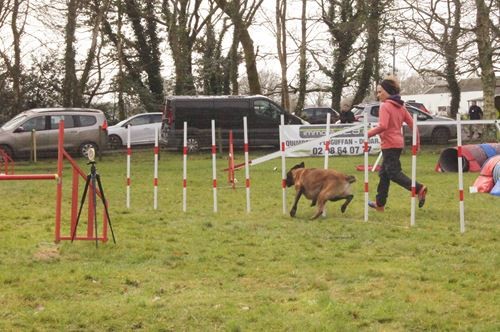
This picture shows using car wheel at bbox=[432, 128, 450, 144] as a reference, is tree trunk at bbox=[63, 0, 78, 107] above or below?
above

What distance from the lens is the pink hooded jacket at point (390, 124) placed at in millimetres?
9727

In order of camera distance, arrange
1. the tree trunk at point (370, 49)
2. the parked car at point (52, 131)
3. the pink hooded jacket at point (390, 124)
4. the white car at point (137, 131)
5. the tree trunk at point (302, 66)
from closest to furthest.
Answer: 1. the pink hooded jacket at point (390, 124)
2. the parked car at point (52, 131)
3. the white car at point (137, 131)
4. the tree trunk at point (370, 49)
5. the tree trunk at point (302, 66)

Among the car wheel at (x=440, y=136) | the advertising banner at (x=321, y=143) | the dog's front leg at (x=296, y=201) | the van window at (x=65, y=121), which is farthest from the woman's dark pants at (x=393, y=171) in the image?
the car wheel at (x=440, y=136)

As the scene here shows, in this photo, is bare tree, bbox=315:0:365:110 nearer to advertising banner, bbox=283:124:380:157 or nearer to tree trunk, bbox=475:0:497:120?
tree trunk, bbox=475:0:497:120

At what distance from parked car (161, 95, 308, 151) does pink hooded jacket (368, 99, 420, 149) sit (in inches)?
599

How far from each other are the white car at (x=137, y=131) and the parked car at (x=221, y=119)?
1.83m

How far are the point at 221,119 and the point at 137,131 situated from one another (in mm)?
3771

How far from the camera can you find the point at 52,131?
78.0 feet

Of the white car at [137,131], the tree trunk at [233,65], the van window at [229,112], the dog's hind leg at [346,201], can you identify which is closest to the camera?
the dog's hind leg at [346,201]

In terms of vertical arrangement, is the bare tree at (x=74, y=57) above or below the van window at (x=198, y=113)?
above

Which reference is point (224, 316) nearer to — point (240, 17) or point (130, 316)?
point (130, 316)

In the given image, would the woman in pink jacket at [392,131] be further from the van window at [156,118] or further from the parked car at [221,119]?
the van window at [156,118]

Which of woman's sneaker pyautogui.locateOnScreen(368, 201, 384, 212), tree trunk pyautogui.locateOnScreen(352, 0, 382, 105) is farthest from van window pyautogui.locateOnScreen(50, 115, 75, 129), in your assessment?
woman's sneaker pyautogui.locateOnScreen(368, 201, 384, 212)

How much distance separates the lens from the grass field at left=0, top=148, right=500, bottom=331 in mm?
5164
